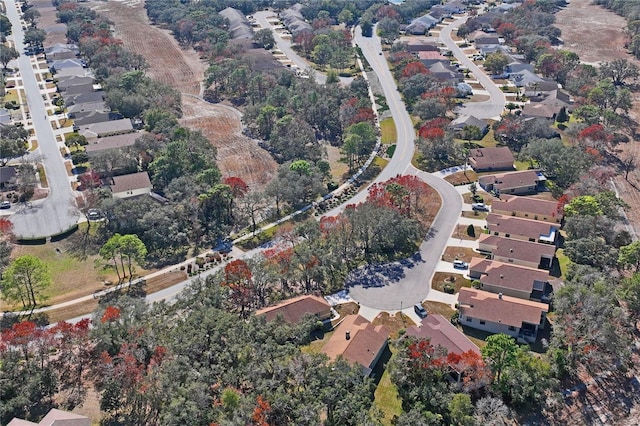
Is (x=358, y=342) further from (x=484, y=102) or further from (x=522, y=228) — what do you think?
(x=484, y=102)

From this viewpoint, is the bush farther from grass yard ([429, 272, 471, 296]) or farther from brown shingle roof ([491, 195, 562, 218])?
grass yard ([429, 272, 471, 296])

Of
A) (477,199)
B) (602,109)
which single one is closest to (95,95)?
(477,199)

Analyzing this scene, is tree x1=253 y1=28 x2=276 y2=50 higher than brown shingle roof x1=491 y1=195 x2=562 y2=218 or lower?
higher

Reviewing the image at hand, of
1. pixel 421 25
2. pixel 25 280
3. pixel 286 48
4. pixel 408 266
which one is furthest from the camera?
pixel 421 25

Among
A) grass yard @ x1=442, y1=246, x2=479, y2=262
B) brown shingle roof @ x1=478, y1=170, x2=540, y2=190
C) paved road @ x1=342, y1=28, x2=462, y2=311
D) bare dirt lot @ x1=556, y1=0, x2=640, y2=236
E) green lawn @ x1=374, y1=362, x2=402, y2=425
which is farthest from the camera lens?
bare dirt lot @ x1=556, y1=0, x2=640, y2=236

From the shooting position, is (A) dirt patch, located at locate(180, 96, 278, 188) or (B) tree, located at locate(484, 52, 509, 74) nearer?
(A) dirt patch, located at locate(180, 96, 278, 188)

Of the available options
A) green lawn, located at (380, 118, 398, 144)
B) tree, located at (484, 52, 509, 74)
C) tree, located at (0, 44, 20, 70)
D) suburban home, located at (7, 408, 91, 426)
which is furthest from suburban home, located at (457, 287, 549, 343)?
tree, located at (0, 44, 20, 70)

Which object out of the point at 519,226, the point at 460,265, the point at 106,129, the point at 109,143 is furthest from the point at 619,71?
the point at 106,129
